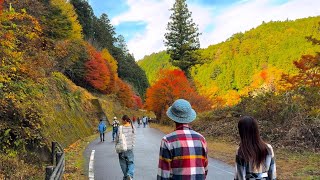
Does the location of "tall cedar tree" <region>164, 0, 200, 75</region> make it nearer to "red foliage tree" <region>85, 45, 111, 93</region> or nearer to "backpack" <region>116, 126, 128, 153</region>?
"red foliage tree" <region>85, 45, 111, 93</region>

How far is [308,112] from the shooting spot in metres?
18.6

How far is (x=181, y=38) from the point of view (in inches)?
2219

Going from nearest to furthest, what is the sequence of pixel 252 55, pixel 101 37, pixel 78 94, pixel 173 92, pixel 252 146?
pixel 252 146
pixel 78 94
pixel 173 92
pixel 101 37
pixel 252 55

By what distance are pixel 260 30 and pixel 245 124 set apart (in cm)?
11957

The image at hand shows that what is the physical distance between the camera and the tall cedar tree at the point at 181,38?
5497 centimetres

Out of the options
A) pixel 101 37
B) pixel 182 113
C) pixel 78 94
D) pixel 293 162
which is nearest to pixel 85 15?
→ pixel 101 37

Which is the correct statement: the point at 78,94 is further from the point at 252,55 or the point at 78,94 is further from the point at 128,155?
the point at 252,55

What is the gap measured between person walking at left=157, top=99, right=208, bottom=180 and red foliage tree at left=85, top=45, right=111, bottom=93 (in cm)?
5136

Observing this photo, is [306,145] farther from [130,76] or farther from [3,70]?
[130,76]

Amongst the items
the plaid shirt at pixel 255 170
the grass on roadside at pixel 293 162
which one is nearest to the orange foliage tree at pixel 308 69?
the grass on roadside at pixel 293 162

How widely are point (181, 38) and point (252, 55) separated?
55118mm

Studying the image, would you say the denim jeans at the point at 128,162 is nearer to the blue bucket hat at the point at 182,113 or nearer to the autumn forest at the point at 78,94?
the autumn forest at the point at 78,94

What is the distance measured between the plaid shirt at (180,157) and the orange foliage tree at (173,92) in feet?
133

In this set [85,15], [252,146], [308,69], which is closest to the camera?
[252,146]
